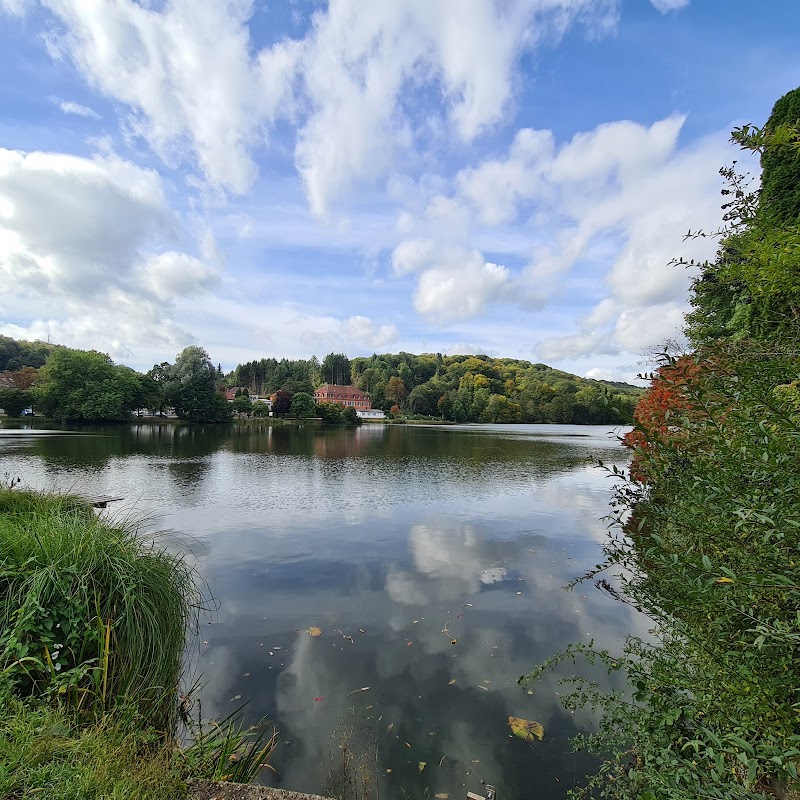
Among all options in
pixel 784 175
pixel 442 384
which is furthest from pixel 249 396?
pixel 784 175

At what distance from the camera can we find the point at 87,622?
14.1ft

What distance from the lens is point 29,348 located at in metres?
123

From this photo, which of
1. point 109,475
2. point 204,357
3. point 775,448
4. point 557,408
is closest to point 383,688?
point 775,448

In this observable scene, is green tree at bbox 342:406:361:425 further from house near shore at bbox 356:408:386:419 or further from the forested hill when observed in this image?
the forested hill

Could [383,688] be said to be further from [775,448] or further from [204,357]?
[204,357]

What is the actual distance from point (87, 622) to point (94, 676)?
54 cm

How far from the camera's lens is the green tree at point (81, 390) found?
62906mm

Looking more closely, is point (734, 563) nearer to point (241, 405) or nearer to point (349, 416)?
point (349, 416)

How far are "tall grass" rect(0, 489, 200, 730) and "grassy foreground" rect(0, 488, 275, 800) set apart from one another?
14 mm

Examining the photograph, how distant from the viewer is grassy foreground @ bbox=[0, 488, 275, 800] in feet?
9.50

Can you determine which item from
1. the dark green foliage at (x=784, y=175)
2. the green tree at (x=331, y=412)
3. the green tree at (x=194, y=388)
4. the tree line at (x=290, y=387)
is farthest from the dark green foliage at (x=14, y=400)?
the dark green foliage at (x=784, y=175)

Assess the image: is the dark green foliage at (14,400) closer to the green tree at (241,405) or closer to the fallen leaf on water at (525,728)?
the green tree at (241,405)

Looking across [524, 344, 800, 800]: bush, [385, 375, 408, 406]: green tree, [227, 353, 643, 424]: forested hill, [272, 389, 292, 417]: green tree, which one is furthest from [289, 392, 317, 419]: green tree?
[524, 344, 800, 800]: bush

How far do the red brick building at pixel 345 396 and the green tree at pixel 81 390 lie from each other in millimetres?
53909
